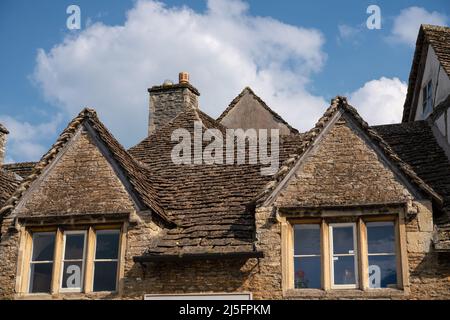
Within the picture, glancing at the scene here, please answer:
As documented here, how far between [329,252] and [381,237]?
1.01 m

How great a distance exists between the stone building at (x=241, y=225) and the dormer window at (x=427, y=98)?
2.89m

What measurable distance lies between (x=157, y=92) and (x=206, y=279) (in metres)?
8.45

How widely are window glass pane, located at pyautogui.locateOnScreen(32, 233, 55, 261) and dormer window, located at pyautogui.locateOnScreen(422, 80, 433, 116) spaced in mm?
9840

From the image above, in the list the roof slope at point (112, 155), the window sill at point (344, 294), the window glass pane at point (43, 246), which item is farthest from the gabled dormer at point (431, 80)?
the window glass pane at point (43, 246)

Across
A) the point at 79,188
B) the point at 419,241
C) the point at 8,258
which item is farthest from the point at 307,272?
the point at 8,258

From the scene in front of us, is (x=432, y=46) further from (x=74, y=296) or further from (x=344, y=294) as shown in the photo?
(x=74, y=296)

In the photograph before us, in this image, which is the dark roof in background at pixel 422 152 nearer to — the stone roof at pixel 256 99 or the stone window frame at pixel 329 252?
the stone window frame at pixel 329 252

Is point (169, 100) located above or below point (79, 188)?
above

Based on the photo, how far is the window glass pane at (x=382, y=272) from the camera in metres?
12.6

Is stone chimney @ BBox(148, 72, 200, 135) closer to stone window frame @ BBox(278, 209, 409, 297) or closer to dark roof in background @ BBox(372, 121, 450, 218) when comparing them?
dark roof in background @ BBox(372, 121, 450, 218)

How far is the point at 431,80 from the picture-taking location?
17.8 metres

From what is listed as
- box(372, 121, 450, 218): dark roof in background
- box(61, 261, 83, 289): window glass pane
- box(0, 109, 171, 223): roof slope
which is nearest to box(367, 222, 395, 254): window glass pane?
box(372, 121, 450, 218): dark roof in background

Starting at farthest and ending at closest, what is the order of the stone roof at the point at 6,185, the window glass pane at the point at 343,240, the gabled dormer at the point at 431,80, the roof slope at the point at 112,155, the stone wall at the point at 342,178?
the gabled dormer at the point at 431,80, the stone roof at the point at 6,185, the roof slope at the point at 112,155, the stone wall at the point at 342,178, the window glass pane at the point at 343,240
